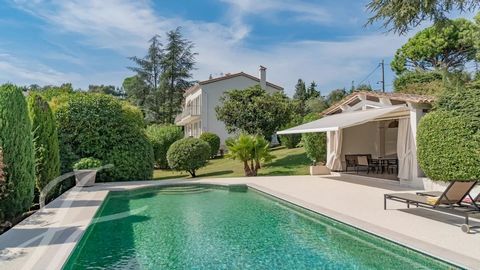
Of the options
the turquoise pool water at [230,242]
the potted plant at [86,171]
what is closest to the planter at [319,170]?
the turquoise pool water at [230,242]

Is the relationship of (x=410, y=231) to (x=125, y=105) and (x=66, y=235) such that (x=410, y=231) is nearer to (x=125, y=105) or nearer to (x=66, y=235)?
(x=66, y=235)

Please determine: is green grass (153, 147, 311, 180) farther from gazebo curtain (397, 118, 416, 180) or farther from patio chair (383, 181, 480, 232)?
patio chair (383, 181, 480, 232)

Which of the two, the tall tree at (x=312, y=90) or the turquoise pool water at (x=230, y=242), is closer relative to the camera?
the turquoise pool water at (x=230, y=242)

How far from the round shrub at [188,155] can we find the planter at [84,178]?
9307 millimetres

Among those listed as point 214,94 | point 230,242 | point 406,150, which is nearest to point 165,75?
point 214,94

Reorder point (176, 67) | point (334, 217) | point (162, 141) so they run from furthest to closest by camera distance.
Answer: point (176, 67), point (162, 141), point (334, 217)

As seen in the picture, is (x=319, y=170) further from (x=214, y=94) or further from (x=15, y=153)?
(x=214, y=94)

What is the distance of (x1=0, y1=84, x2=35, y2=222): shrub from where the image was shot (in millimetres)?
14000

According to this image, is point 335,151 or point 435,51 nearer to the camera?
point 335,151

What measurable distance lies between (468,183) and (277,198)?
9.72m

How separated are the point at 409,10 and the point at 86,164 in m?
20.0

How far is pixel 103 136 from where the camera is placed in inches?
1046

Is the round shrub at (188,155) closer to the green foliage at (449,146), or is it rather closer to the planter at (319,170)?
the planter at (319,170)

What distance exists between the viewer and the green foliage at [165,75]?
219 feet
